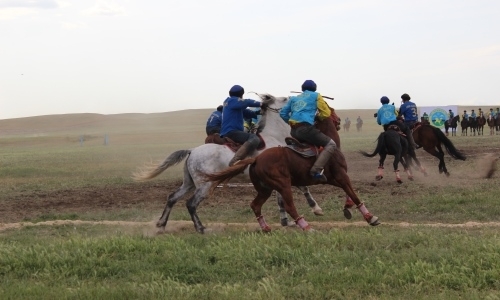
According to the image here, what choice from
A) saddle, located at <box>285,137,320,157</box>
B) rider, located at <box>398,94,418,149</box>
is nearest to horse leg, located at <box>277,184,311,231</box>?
saddle, located at <box>285,137,320,157</box>

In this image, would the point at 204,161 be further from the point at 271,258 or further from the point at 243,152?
the point at 271,258

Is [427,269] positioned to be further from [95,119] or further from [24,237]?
[95,119]

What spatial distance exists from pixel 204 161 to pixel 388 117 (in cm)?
940

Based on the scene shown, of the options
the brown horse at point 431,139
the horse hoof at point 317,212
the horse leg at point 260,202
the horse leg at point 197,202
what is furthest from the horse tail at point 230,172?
the brown horse at point 431,139

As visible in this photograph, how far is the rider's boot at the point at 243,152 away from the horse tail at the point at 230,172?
74 cm

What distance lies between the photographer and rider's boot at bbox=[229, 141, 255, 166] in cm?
1253

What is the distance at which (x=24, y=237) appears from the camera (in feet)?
39.5

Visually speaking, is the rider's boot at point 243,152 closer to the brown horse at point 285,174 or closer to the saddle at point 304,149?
the brown horse at point 285,174

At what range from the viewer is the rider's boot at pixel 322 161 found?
37.5ft

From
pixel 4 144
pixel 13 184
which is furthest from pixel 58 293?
pixel 4 144

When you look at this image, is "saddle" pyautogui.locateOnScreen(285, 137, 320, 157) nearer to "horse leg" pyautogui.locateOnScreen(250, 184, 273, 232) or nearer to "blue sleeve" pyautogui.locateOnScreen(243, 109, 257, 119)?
"horse leg" pyautogui.locateOnScreen(250, 184, 273, 232)

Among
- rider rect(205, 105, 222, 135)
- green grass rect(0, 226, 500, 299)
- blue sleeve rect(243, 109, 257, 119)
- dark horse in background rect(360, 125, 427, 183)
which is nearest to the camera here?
green grass rect(0, 226, 500, 299)

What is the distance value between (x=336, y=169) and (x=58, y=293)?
5434 millimetres

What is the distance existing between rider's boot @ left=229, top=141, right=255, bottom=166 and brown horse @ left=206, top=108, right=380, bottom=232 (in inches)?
27.3
